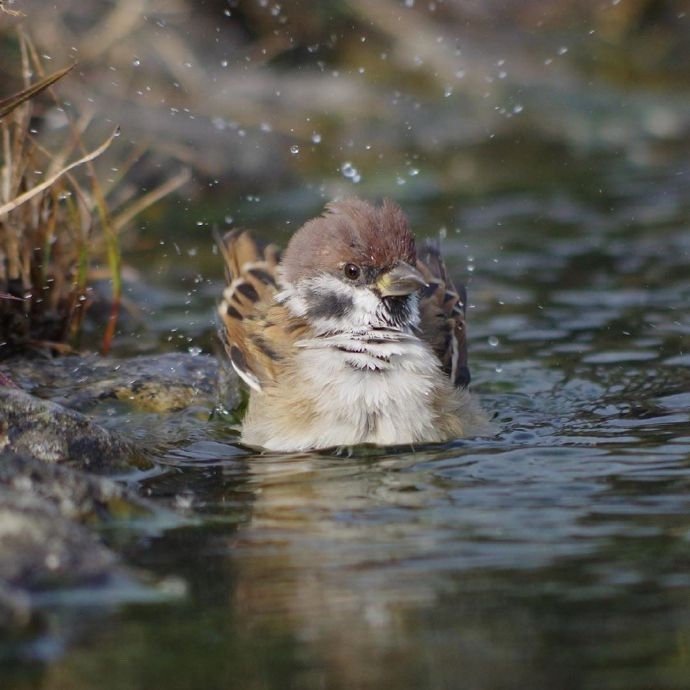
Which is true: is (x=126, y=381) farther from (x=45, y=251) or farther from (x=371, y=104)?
(x=371, y=104)

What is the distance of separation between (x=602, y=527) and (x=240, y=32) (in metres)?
10.9

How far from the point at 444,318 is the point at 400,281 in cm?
92

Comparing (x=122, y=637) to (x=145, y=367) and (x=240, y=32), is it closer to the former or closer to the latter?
(x=145, y=367)

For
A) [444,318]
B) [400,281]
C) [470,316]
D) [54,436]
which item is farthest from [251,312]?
[470,316]

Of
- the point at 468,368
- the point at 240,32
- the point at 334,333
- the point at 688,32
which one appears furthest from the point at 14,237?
the point at 688,32

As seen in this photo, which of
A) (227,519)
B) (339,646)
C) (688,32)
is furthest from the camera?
(688,32)

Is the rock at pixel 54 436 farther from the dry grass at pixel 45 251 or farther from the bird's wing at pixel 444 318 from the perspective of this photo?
the bird's wing at pixel 444 318

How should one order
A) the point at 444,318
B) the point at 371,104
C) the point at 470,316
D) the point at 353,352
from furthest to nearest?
A: the point at 371,104 → the point at 470,316 → the point at 444,318 → the point at 353,352

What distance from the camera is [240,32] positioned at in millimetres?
15219

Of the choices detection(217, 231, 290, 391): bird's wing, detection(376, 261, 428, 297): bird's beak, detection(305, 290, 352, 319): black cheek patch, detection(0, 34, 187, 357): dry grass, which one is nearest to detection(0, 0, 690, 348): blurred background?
detection(217, 231, 290, 391): bird's wing

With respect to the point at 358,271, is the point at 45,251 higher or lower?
higher

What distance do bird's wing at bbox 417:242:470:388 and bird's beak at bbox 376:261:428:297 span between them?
540 mm

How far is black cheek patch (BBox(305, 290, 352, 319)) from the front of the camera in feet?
23.1

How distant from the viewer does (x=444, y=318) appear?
769 cm
